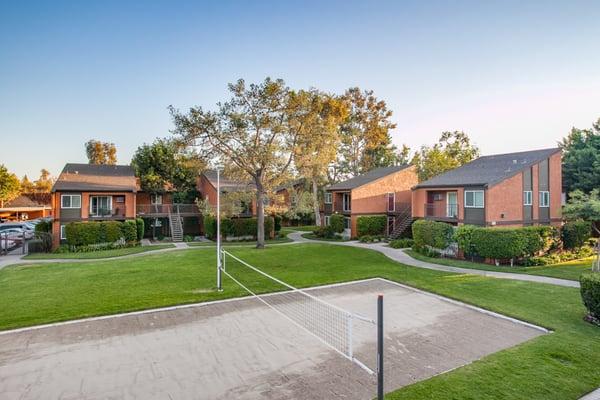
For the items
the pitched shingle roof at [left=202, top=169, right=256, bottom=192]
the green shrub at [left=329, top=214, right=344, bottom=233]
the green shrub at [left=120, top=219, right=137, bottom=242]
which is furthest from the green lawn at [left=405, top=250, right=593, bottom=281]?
the green shrub at [left=120, top=219, right=137, bottom=242]

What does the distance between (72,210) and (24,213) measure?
1332 inches

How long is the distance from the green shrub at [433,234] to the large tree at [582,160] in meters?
14.1

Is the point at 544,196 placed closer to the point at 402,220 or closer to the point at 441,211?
the point at 441,211

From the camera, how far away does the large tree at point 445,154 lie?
40.5m

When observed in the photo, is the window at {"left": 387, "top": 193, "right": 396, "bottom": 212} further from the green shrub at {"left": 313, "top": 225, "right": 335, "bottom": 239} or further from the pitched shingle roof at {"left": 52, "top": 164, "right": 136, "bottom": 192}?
the pitched shingle roof at {"left": 52, "top": 164, "right": 136, "bottom": 192}

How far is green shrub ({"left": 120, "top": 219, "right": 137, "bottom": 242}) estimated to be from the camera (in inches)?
1127

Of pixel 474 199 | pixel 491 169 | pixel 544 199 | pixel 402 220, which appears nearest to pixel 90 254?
pixel 402 220

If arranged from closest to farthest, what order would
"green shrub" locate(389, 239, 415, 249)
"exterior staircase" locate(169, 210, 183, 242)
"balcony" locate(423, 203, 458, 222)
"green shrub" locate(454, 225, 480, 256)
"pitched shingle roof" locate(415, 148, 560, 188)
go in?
1. "green shrub" locate(454, 225, 480, 256)
2. "pitched shingle roof" locate(415, 148, 560, 188)
3. "balcony" locate(423, 203, 458, 222)
4. "green shrub" locate(389, 239, 415, 249)
5. "exterior staircase" locate(169, 210, 183, 242)

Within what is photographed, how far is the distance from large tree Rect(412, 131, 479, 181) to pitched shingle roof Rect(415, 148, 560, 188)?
521 inches

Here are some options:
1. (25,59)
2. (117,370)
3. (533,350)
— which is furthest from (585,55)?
(25,59)

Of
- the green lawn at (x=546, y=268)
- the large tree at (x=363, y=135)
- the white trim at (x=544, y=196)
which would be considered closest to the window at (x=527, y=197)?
the white trim at (x=544, y=196)

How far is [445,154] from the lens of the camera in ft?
141

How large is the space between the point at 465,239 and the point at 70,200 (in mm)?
30164

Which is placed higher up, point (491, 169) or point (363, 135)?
point (363, 135)
